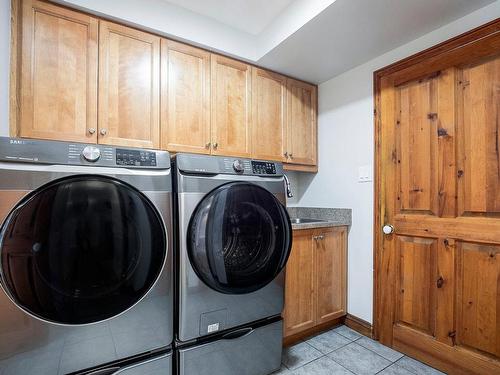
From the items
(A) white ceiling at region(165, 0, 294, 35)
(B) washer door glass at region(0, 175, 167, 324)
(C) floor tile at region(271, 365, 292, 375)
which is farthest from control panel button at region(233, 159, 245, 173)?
(C) floor tile at region(271, 365, 292, 375)

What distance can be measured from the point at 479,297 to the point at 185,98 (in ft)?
→ 7.08

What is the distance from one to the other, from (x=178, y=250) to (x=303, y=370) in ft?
3.66

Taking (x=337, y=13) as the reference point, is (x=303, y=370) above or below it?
below

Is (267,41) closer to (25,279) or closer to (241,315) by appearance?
(241,315)

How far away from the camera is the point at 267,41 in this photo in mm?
1987

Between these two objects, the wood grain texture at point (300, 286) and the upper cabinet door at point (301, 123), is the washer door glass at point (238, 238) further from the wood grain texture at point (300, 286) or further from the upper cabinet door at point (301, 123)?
the upper cabinet door at point (301, 123)

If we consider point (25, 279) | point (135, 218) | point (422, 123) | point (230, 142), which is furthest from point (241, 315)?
point (422, 123)

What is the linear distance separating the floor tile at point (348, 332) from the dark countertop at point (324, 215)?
2.74 ft

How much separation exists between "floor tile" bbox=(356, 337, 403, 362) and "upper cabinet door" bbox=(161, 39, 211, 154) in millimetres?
1785

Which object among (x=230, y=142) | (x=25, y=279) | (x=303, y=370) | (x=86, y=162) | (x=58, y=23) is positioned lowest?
(x=303, y=370)

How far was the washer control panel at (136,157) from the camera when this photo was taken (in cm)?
115

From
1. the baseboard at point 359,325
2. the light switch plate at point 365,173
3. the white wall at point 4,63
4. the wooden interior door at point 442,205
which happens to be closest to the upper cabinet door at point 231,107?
the light switch plate at point 365,173

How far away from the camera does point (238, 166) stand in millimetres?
1433

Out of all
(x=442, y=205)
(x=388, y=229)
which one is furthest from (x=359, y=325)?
(x=442, y=205)
